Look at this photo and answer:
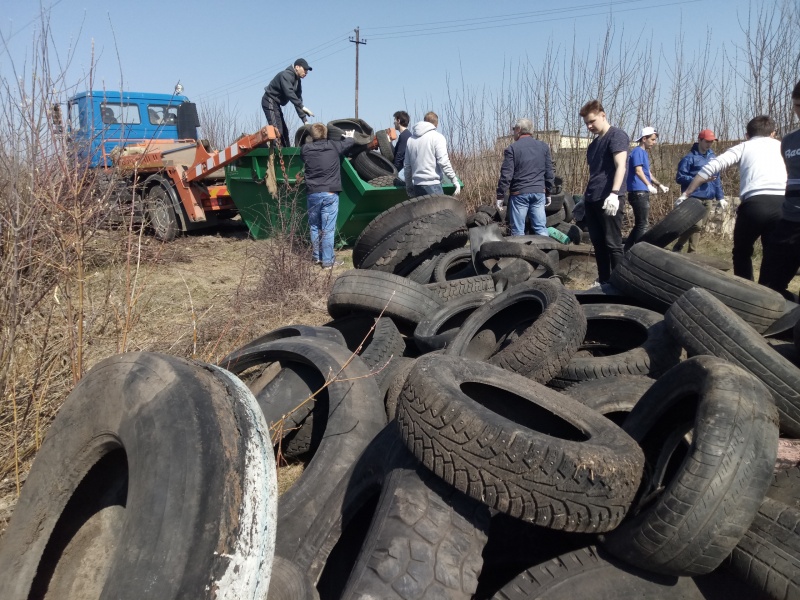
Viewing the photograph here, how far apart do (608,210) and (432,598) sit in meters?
4.45

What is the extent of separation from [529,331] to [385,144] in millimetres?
7038

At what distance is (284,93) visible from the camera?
382 inches

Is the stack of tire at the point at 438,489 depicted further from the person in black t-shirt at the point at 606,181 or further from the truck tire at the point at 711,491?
the person in black t-shirt at the point at 606,181

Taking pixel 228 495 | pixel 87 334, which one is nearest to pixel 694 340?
pixel 228 495

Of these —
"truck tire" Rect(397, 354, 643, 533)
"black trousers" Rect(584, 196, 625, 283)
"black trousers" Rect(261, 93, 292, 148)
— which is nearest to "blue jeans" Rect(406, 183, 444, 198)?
"black trousers" Rect(584, 196, 625, 283)

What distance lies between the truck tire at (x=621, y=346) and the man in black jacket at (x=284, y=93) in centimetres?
703

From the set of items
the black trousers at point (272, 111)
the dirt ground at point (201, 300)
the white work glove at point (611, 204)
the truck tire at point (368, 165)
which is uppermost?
the black trousers at point (272, 111)

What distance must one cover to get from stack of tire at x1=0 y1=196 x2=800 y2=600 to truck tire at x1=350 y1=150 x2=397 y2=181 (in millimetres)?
6660

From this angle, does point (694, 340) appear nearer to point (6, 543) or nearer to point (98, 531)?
point (98, 531)

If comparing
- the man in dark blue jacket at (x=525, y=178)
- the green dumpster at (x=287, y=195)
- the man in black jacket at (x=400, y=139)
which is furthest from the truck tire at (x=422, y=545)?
the man in black jacket at (x=400, y=139)

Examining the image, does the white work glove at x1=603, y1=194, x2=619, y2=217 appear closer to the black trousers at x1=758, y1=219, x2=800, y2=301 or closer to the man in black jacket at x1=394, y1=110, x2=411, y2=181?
the black trousers at x1=758, y1=219, x2=800, y2=301

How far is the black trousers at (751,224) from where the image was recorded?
5230mm

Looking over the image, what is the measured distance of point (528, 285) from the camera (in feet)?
13.3

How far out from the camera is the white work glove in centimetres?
543
